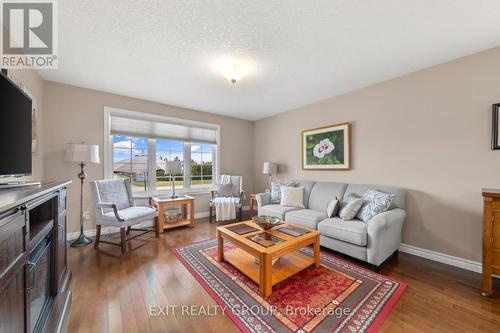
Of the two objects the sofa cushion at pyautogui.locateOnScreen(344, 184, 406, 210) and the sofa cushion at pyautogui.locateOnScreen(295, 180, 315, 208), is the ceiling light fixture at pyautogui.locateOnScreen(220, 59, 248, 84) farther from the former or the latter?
the sofa cushion at pyautogui.locateOnScreen(344, 184, 406, 210)

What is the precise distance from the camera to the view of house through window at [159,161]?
3604 millimetres

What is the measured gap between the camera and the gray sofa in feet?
7.09

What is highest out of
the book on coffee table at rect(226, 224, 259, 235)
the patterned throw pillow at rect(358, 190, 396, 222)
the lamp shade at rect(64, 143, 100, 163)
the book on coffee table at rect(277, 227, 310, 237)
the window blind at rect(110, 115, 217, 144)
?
the window blind at rect(110, 115, 217, 144)

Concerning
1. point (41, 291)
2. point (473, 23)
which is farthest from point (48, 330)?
point (473, 23)

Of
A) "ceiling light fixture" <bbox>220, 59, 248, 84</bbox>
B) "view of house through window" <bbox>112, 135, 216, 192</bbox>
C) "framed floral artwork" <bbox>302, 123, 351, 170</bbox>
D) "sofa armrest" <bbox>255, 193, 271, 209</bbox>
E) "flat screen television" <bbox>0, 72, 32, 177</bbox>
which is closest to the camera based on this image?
"flat screen television" <bbox>0, 72, 32, 177</bbox>

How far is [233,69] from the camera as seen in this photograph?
8.07ft

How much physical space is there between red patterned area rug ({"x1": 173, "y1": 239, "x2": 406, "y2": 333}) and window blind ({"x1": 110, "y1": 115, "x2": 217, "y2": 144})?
2549mm

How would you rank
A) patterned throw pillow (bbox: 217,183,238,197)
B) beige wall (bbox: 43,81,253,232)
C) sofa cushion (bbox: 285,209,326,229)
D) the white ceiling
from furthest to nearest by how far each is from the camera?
patterned throw pillow (bbox: 217,183,238,197)
beige wall (bbox: 43,81,253,232)
sofa cushion (bbox: 285,209,326,229)
the white ceiling

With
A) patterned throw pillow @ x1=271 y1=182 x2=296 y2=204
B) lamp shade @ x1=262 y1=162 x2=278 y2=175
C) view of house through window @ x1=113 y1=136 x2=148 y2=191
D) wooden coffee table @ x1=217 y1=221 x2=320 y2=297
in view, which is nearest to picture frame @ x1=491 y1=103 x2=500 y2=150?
wooden coffee table @ x1=217 y1=221 x2=320 y2=297

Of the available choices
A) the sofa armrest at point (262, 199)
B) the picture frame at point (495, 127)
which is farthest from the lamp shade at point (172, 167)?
the picture frame at point (495, 127)

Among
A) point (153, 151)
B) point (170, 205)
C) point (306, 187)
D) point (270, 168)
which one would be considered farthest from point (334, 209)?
point (153, 151)

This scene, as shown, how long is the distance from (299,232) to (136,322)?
165cm

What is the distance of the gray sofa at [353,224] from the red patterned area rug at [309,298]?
0.70ft

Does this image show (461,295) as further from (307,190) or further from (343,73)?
(343,73)
